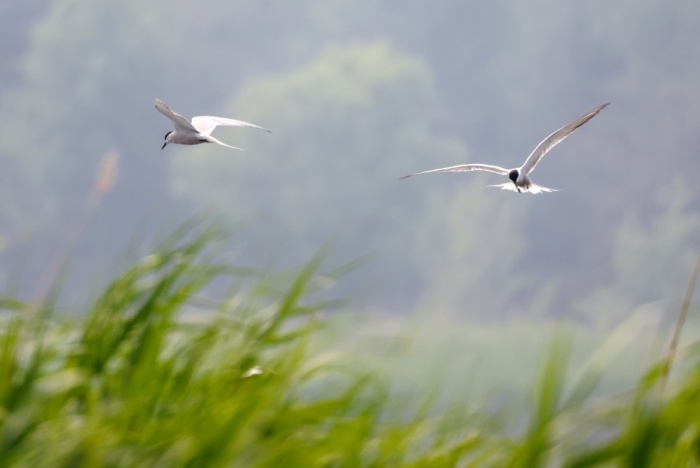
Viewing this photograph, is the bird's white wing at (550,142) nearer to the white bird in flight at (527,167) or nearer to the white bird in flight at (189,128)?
the white bird in flight at (527,167)

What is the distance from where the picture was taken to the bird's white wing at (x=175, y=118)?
2.80 metres

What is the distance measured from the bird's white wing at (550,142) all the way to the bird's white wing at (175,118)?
883mm

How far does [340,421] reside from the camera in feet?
9.34

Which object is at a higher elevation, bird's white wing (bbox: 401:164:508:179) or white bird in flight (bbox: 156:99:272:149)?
white bird in flight (bbox: 156:99:272:149)

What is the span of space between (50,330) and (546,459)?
1612mm

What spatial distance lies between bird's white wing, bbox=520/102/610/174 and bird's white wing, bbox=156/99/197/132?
88cm

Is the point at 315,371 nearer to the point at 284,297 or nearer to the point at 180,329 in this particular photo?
the point at 284,297

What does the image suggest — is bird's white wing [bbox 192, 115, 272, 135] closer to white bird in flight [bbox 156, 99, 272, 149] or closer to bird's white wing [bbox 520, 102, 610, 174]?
white bird in flight [bbox 156, 99, 272, 149]

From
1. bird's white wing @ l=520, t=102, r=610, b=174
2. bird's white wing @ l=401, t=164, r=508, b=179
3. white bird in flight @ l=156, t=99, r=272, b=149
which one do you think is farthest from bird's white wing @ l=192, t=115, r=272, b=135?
bird's white wing @ l=520, t=102, r=610, b=174

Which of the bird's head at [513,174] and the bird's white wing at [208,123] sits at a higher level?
the bird's white wing at [208,123]

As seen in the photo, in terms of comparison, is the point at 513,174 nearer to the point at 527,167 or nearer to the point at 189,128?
the point at 527,167

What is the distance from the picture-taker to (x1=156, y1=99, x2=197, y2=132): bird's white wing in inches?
110

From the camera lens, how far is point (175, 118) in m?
2.85

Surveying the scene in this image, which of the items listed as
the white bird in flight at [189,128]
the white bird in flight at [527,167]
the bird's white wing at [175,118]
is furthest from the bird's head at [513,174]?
the bird's white wing at [175,118]
